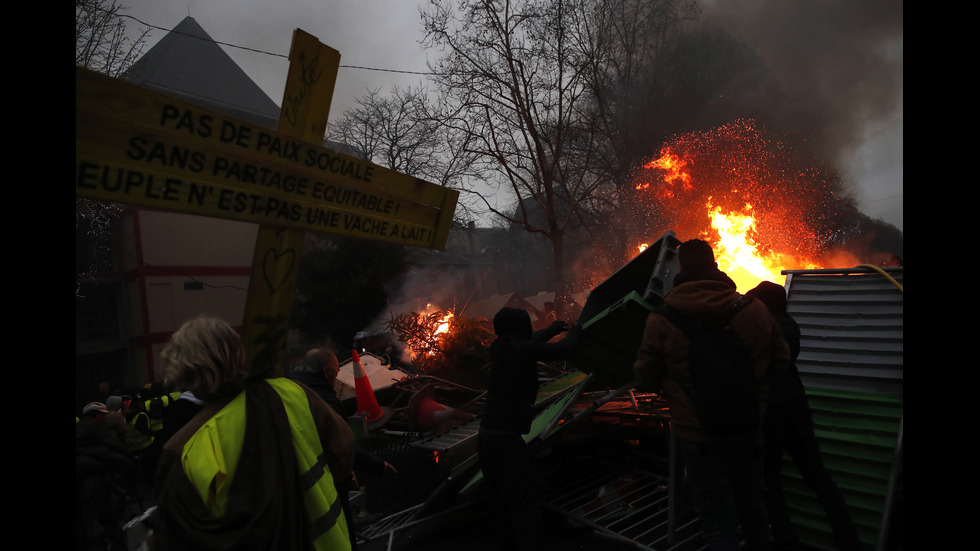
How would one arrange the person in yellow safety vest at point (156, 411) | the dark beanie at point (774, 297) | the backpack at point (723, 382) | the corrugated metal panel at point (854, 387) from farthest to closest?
1. the person in yellow safety vest at point (156, 411)
2. the dark beanie at point (774, 297)
3. the corrugated metal panel at point (854, 387)
4. the backpack at point (723, 382)

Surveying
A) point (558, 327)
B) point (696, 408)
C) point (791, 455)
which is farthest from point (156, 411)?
point (791, 455)

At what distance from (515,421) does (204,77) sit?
76.7 ft

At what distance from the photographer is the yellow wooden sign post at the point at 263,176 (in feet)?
5.48

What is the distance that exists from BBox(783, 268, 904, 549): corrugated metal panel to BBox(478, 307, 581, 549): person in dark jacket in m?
1.74

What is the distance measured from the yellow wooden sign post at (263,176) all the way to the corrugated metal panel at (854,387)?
3.09 metres

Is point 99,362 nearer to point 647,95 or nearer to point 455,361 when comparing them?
point 455,361

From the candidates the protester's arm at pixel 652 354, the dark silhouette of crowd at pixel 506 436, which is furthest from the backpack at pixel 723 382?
the protester's arm at pixel 652 354

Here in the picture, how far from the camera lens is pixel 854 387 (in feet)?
13.2

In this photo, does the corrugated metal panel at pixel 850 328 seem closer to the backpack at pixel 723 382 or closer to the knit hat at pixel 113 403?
the backpack at pixel 723 382

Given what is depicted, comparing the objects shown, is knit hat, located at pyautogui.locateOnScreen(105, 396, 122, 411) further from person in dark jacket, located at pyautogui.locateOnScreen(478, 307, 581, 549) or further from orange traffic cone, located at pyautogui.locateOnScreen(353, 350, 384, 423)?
person in dark jacket, located at pyautogui.locateOnScreen(478, 307, 581, 549)

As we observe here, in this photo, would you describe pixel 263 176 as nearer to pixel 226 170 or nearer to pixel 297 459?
pixel 226 170

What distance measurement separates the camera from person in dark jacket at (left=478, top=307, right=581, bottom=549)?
3592 mm

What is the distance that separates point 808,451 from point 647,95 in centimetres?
1866

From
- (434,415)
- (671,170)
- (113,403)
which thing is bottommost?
(113,403)
